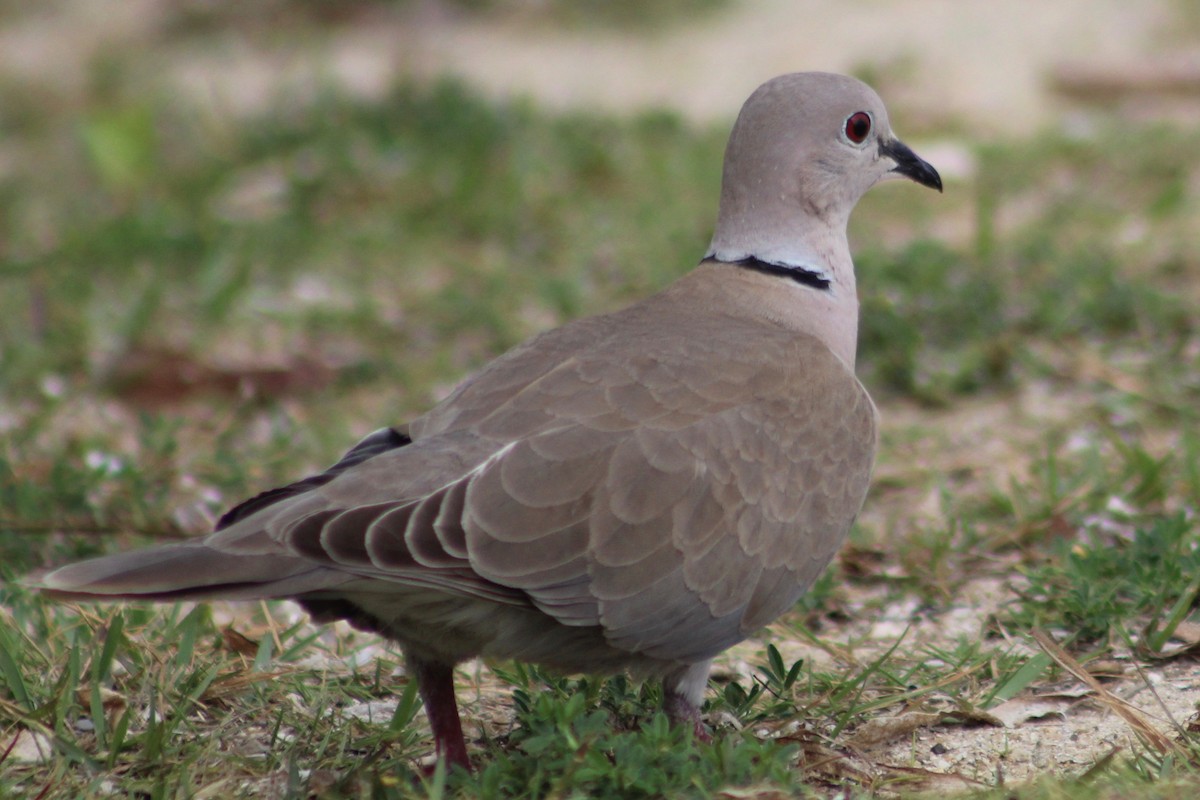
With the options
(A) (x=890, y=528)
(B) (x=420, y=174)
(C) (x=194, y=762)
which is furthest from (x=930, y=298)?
(C) (x=194, y=762)

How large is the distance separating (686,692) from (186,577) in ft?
3.27

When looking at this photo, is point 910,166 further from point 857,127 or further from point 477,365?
point 477,365

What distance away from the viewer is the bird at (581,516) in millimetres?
2428

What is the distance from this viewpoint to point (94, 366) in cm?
499

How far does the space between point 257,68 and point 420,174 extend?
2.61 m

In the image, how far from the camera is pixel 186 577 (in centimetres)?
233

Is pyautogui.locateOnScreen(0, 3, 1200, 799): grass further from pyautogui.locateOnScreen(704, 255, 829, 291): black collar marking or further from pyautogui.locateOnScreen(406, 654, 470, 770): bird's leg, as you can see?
pyautogui.locateOnScreen(704, 255, 829, 291): black collar marking

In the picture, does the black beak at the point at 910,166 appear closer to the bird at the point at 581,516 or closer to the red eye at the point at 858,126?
the red eye at the point at 858,126

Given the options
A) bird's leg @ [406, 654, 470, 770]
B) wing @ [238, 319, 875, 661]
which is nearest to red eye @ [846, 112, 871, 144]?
wing @ [238, 319, 875, 661]

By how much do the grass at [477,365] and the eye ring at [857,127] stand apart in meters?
1.01

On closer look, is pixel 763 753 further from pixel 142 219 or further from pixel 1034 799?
pixel 142 219

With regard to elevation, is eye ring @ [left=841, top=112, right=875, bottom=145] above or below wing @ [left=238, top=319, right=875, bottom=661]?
above

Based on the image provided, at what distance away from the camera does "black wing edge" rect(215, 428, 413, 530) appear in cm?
255

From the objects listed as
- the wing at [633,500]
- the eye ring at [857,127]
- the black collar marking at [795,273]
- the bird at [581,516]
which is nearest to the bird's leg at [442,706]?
the bird at [581,516]
